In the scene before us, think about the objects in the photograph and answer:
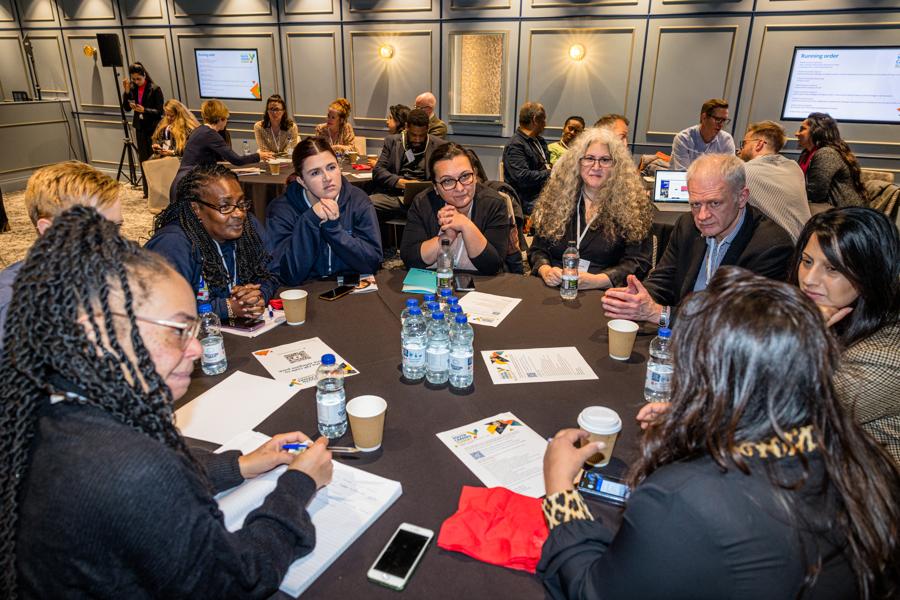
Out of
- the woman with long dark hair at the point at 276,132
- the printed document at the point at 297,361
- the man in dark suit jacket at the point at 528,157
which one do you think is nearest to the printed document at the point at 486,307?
the printed document at the point at 297,361

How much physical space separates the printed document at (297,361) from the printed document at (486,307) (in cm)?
63

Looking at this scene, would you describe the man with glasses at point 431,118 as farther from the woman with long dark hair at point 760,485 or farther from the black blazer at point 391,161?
the woman with long dark hair at point 760,485

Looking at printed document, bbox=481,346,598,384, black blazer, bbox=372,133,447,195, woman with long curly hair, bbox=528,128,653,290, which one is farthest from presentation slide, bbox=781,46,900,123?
printed document, bbox=481,346,598,384

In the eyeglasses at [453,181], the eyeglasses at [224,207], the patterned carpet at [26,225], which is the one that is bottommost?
the patterned carpet at [26,225]

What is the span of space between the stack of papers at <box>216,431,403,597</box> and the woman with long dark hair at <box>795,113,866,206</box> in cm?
521

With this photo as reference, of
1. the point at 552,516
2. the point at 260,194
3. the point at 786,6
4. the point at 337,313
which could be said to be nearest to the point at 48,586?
the point at 552,516

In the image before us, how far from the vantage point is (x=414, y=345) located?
67.9 inches

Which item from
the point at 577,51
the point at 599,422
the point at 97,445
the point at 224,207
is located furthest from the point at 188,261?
the point at 577,51

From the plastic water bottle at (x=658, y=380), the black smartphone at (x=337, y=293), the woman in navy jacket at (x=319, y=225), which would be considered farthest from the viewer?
the woman in navy jacket at (x=319, y=225)

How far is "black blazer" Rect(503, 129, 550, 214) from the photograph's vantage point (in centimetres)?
568

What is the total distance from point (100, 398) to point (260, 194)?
480 centimetres

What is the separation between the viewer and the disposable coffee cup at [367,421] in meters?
1.39

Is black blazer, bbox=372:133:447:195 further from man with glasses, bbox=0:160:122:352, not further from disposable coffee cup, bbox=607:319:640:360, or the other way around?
disposable coffee cup, bbox=607:319:640:360

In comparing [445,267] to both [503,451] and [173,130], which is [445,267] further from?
[173,130]
